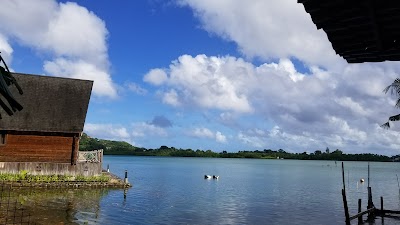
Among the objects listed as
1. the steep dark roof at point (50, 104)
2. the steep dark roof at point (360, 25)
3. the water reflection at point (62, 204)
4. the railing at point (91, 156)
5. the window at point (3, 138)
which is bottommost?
the water reflection at point (62, 204)

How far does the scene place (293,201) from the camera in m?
43.2

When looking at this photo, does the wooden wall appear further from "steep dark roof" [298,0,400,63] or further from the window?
"steep dark roof" [298,0,400,63]

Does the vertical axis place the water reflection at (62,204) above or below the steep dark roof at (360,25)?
below

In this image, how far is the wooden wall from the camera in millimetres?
38500

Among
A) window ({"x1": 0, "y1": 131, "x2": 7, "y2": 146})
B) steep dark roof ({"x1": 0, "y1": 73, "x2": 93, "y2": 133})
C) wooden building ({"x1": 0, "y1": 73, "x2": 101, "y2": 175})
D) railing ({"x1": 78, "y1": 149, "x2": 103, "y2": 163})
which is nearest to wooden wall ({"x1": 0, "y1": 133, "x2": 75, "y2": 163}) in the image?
wooden building ({"x1": 0, "y1": 73, "x2": 101, "y2": 175})

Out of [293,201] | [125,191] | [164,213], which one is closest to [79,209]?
[164,213]

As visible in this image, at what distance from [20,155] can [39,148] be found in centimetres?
191

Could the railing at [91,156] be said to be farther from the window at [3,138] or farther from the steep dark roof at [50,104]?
the window at [3,138]

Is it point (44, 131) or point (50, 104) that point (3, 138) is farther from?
point (50, 104)

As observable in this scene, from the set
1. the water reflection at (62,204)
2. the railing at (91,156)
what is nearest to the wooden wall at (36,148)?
the railing at (91,156)

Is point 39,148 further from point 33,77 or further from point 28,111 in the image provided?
point 33,77

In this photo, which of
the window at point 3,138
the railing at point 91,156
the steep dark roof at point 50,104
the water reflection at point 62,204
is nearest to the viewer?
the water reflection at point 62,204

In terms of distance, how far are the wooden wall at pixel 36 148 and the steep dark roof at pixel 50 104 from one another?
1192mm

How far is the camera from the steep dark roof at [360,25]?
527cm
